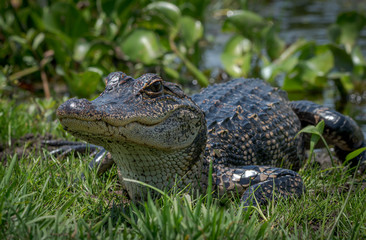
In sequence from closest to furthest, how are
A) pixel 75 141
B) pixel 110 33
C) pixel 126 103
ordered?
pixel 126 103 → pixel 75 141 → pixel 110 33

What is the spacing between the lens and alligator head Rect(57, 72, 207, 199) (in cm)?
244

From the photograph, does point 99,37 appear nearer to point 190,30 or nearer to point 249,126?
point 190,30

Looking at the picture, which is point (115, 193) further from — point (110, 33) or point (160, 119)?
point (110, 33)

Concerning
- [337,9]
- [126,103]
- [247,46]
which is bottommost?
[337,9]

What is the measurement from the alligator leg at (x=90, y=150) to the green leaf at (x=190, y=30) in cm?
318

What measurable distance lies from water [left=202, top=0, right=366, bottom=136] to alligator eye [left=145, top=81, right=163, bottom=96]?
11.4ft

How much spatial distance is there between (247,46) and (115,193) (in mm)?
4979

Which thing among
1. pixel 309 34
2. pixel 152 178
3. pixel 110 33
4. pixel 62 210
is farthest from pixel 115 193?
pixel 309 34

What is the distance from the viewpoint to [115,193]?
3178 millimetres

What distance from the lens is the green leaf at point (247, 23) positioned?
6.91m

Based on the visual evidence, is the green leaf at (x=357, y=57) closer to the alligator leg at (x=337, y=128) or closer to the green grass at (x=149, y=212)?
the alligator leg at (x=337, y=128)

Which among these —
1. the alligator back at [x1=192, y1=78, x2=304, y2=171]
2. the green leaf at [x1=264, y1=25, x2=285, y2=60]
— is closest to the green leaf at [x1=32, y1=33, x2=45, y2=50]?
the green leaf at [x1=264, y1=25, x2=285, y2=60]

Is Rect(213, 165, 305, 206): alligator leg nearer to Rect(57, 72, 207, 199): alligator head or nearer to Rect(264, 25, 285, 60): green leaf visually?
Rect(57, 72, 207, 199): alligator head

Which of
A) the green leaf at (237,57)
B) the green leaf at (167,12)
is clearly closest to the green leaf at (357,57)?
the green leaf at (237,57)
